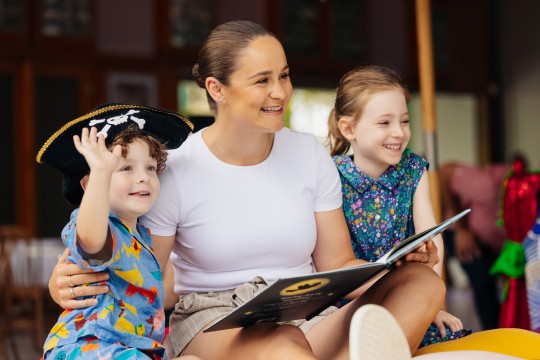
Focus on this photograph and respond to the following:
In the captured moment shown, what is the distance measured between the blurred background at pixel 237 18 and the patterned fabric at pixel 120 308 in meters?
4.21

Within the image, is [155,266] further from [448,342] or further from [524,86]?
[524,86]

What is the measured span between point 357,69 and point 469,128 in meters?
8.13

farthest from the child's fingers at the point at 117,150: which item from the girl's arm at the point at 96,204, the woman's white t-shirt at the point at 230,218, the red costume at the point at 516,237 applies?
the red costume at the point at 516,237

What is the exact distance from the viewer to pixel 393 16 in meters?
9.75

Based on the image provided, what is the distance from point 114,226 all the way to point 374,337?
633mm

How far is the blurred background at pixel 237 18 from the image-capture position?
25.9 feet

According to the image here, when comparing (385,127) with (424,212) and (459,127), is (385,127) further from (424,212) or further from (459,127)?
(459,127)

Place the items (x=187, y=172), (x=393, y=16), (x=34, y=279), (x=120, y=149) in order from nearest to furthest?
1. (x=120, y=149)
2. (x=187, y=172)
3. (x=34, y=279)
4. (x=393, y=16)

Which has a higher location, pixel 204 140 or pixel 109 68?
pixel 109 68

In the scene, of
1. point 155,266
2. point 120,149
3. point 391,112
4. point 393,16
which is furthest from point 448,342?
point 393,16

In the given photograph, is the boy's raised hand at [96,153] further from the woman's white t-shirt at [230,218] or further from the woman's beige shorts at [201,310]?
the woman's beige shorts at [201,310]

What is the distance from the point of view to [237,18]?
344 inches

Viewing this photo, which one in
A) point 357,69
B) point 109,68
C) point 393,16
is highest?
point 393,16

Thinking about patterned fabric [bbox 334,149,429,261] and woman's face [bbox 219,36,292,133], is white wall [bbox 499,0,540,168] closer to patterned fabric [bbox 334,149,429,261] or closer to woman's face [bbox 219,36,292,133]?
patterned fabric [bbox 334,149,429,261]
